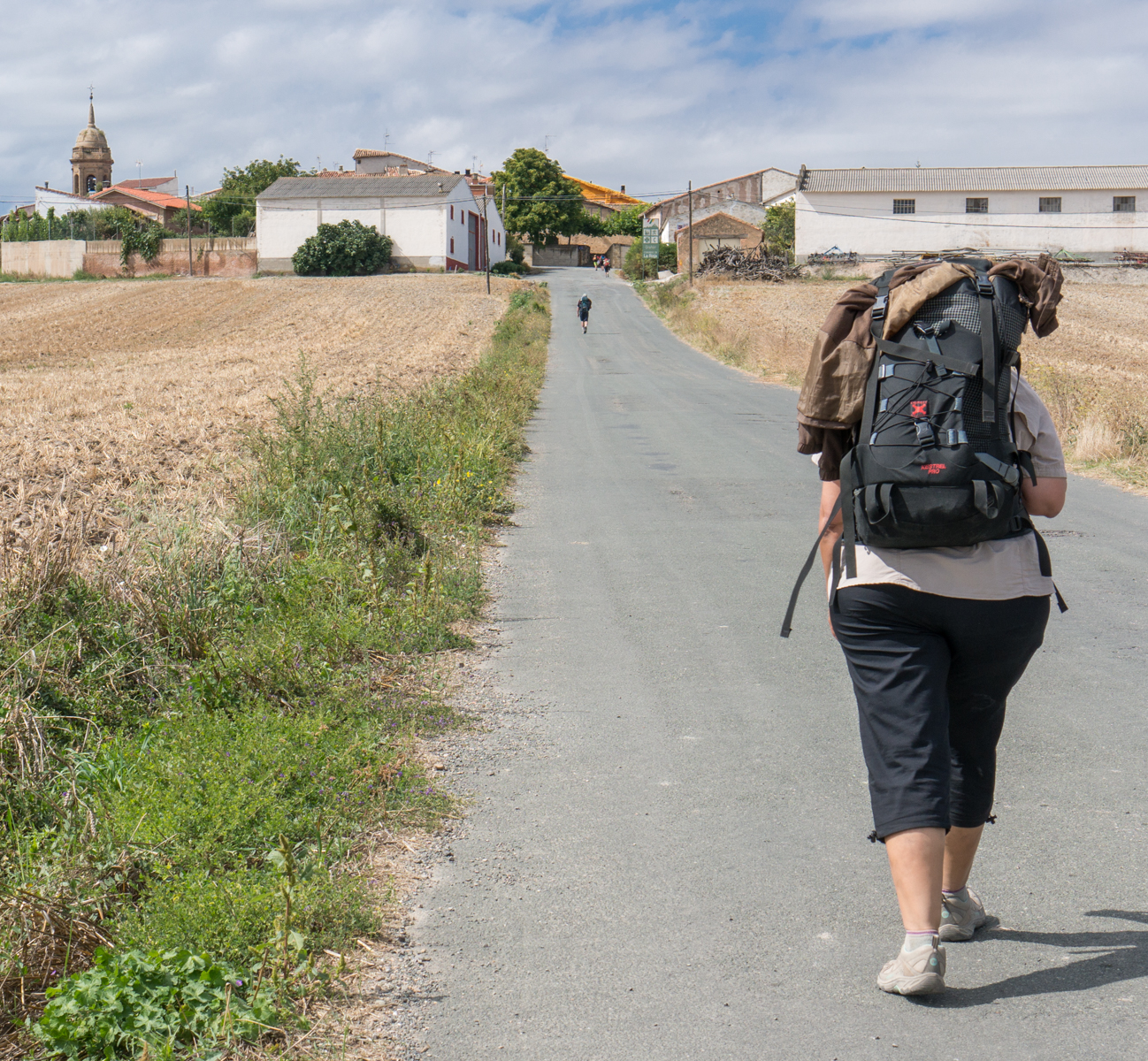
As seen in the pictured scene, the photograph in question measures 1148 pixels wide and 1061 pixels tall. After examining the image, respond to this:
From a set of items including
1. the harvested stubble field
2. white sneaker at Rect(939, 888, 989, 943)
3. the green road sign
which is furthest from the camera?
the green road sign

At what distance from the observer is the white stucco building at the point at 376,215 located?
75.0 meters

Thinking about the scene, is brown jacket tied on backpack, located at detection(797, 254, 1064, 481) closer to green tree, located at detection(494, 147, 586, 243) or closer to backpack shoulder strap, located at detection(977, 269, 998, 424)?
backpack shoulder strap, located at detection(977, 269, 998, 424)

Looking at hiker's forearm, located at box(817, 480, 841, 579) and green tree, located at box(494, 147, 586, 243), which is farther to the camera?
green tree, located at box(494, 147, 586, 243)

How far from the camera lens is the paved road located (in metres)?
2.87

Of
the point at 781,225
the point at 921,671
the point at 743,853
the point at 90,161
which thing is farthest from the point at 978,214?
the point at 90,161

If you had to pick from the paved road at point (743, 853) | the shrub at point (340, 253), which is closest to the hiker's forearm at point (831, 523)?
the paved road at point (743, 853)

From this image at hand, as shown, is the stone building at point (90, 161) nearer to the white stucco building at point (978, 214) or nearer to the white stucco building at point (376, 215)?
the white stucco building at point (376, 215)

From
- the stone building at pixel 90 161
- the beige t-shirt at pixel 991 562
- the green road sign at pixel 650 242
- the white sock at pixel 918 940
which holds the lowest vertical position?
the white sock at pixel 918 940

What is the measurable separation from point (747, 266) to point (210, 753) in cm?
6622

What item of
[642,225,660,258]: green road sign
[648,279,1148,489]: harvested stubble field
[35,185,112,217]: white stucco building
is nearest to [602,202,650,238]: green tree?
[642,225,660,258]: green road sign

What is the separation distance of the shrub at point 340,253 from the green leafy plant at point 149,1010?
73.9 m

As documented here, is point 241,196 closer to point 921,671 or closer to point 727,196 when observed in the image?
point 727,196

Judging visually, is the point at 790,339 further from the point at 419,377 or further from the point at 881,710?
the point at 881,710

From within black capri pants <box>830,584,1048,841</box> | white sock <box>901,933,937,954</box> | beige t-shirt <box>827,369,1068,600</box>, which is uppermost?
beige t-shirt <box>827,369,1068,600</box>
